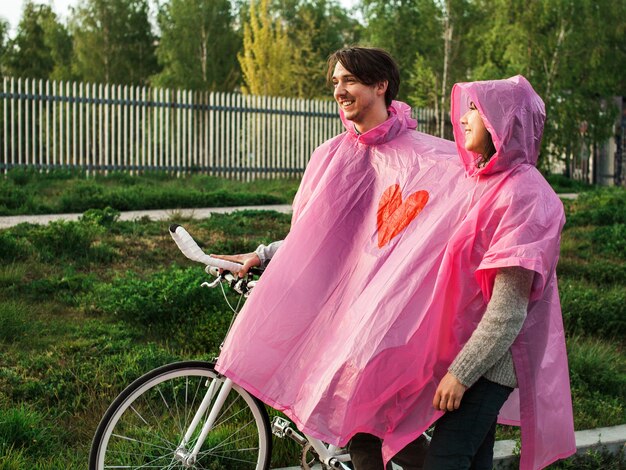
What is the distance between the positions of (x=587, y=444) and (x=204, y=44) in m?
31.4

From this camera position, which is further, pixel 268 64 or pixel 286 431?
pixel 268 64

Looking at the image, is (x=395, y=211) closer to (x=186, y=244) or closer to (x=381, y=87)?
(x=381, y=87)

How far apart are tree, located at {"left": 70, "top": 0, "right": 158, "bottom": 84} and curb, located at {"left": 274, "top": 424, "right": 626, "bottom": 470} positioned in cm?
3373

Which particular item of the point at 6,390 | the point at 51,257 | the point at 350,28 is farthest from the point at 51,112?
the point at 350,28

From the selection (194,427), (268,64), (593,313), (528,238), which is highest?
(268,64)

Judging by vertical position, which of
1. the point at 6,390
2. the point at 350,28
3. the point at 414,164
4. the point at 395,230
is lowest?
the point at 6,390

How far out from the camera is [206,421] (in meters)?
3.35

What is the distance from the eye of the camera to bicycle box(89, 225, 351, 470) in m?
3.18

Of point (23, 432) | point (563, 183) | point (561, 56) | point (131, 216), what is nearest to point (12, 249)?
point (131, 216)

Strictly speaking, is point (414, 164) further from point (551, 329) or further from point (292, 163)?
point (292, 163)

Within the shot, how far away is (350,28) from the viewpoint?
138ft

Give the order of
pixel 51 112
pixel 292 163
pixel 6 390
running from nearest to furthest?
pixel 6 390 < pixel 51 112 < pixel 292 163

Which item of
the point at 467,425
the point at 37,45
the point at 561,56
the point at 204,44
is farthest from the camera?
the point at 37,45

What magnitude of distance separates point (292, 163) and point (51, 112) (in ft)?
16.1
